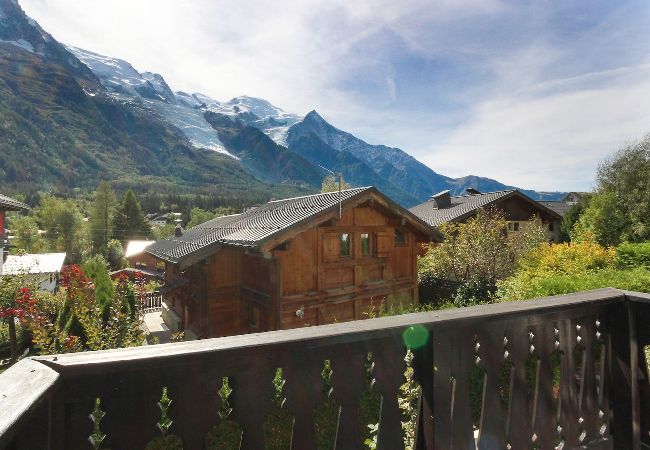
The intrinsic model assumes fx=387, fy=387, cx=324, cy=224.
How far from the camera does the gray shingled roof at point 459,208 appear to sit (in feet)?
91.8

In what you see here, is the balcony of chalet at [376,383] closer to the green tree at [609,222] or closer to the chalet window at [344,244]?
the chalet window at [344,244]

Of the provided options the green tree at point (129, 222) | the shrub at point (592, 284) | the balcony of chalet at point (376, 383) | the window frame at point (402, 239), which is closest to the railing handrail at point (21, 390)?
the balcony of chalet at point (376, 383)

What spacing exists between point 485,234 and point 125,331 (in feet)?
43.6

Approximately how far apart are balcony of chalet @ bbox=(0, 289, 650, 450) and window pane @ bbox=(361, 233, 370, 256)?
12068 millimetres

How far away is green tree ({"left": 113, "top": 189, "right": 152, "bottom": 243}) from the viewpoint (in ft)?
203

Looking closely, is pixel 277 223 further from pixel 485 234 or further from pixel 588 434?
pixel 588 434

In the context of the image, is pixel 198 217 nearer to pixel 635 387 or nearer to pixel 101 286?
pixel 101 286

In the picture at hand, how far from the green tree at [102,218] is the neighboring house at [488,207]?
48571 mm

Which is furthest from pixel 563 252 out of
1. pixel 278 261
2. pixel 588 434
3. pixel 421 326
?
pixel 421 326

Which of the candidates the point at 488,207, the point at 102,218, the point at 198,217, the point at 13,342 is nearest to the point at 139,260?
the point at 102,218

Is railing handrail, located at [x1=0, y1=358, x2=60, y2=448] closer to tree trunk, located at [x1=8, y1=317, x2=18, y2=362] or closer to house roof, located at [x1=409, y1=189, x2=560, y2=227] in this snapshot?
tree trunk, located at [x1=8, y1=317, x2=18, y2=362]

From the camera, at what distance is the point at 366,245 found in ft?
48.0

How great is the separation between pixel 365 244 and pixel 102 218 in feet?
202

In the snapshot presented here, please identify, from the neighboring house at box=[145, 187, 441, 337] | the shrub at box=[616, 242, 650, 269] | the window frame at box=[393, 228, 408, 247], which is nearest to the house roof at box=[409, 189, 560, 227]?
the window frame at box=[393, 228, 408, 247]
